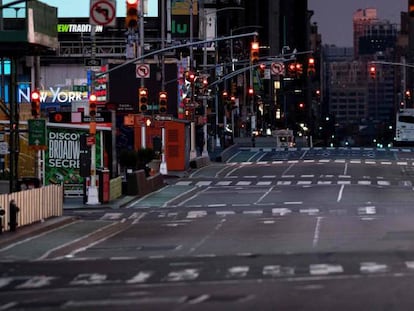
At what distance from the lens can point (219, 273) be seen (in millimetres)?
20469

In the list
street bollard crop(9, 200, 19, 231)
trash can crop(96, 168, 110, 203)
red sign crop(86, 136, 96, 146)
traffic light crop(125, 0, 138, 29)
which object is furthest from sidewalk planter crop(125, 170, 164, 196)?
traffic light crop(125, 0, 138, 29)

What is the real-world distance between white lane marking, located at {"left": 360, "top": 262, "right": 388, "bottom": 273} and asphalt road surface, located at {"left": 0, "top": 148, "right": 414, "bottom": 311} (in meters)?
0.03

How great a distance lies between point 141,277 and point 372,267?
4540 mm

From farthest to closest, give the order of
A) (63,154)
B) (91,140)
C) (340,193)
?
(340,193)
(63,154)
(91,140)

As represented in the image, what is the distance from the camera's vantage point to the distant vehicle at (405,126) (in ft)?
380

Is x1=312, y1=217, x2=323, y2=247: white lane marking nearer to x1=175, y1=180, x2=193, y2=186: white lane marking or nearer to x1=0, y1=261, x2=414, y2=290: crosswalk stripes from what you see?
x1=0, y1=261, x2=414, y2=290: crosswalk stripes

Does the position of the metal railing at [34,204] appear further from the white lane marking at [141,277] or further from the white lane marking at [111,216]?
the white lane marking at [141,277]

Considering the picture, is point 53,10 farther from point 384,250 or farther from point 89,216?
point 384,250

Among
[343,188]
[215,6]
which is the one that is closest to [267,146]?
[215,6]

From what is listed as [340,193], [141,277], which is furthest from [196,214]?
[141,277]

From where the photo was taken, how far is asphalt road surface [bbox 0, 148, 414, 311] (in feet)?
55.4

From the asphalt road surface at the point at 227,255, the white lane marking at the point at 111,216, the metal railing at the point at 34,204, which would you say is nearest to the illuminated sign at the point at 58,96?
the asphalt road surface at the point at 227,255

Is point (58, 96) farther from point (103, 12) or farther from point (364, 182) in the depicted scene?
point (103, 12)

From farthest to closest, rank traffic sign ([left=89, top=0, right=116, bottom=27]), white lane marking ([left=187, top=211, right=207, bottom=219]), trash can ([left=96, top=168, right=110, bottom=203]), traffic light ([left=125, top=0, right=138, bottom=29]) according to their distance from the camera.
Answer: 1. trash can ([left=96, top=168, right=110, bottom=203])
2. white lane marking ([left=187, top=211, right=207, bottom=219])
3. traffic sign ([left=89, top=0, right=116, bottom=27])
4. traffic light ([left=125, top=0, right=138, bottom=29])
